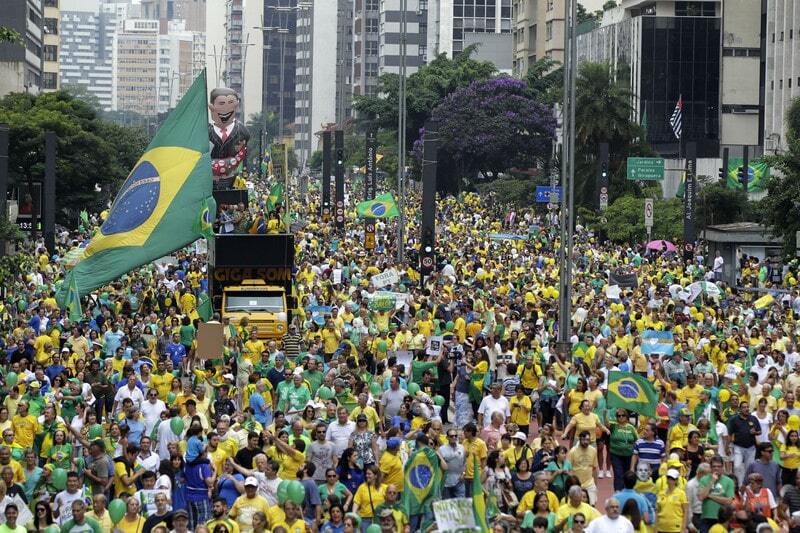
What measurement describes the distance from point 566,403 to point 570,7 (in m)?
9.63

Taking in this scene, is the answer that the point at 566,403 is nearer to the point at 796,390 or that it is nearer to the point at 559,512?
the point at 796,390

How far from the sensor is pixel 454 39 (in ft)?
511

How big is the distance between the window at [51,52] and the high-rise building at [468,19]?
45739mm

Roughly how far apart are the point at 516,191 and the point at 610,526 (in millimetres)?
73239

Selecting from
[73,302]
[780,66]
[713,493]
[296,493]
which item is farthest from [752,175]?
[296,493]

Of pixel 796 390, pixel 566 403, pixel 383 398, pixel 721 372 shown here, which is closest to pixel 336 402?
pixel 383 398

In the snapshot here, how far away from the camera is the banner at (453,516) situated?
41.2ft

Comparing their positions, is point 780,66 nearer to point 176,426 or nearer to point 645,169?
point 645,169

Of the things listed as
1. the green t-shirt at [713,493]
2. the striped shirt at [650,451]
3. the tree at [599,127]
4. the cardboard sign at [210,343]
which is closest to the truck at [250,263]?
the cardboard sign at [210,343]

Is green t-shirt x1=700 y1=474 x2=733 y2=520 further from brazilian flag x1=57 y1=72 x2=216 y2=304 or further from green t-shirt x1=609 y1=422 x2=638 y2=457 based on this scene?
Answer: brazilian flag x1=57 y1=72 x2=216 y2=304

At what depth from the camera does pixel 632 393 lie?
1891 centimetres

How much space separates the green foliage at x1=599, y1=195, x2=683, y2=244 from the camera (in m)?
63.4

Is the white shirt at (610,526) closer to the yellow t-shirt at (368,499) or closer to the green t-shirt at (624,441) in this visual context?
the yellow t-shirt at (368,499)

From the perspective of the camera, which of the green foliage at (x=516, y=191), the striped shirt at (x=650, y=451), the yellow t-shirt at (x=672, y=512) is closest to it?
the yellow t-shirt at (x=672, y=512)
